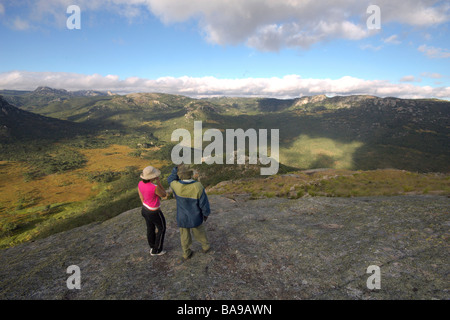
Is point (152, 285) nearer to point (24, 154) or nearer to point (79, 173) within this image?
point (79, 173)

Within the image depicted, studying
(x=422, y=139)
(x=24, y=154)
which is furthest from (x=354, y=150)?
(x=24, y=154)

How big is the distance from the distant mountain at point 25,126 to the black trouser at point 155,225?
166158mm

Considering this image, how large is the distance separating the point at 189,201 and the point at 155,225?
1773 millimetres

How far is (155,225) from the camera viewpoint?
21.4 ft

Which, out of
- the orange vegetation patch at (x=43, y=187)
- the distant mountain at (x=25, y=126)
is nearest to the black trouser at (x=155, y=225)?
the orange vegetation patch at (x=43, y=187)

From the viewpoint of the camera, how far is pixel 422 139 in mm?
170750

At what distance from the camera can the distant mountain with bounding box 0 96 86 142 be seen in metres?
123

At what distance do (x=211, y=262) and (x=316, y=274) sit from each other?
3026 mm

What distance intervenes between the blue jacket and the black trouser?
892 millimetres

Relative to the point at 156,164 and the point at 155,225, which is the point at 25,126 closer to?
the point at 156,164
